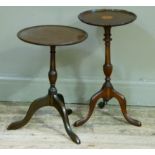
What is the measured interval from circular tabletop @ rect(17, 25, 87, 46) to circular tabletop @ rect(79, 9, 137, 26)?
0.35 ft

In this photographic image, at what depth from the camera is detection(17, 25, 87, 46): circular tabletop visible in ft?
7.28

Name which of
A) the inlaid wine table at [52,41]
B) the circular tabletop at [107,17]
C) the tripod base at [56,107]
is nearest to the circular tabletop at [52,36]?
the inlaid wine table at [52,41]

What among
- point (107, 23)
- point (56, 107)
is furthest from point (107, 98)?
point (107, 23)

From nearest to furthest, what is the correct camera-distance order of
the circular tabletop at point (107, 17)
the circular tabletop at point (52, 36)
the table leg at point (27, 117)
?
1. the circular tabletop at point (52, 36)
2. the circular tabletop at point (107, 17)
3. the table leg at point (27, 117)

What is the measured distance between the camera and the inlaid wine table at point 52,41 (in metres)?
2.25

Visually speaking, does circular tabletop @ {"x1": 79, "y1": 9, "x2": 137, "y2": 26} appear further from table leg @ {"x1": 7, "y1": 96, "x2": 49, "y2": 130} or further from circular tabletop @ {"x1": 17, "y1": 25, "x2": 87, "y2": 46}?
table leg @ {"x1": 7, "y1": 96, "x2": 49, "y2": 130}

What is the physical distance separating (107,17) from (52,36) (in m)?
0.40

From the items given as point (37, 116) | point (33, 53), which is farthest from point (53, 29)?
point (37, 116)

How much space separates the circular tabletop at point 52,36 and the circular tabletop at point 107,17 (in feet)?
0.35

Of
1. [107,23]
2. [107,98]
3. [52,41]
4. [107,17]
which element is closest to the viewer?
[52,41]

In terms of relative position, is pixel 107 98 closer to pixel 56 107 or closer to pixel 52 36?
pixel 56 107

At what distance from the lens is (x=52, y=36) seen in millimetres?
2318

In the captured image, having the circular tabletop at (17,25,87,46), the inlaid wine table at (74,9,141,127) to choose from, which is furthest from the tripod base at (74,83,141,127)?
the circular tabletop at (17,25,87,46)

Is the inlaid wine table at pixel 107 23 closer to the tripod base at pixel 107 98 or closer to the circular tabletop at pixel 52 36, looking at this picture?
the tripod base at pixel 107 98
